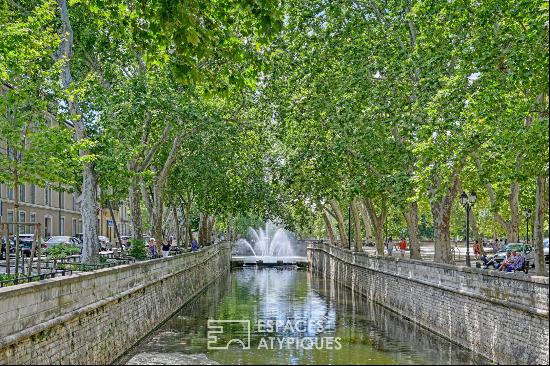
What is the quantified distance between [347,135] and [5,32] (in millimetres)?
16322

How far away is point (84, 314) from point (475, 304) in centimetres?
1108

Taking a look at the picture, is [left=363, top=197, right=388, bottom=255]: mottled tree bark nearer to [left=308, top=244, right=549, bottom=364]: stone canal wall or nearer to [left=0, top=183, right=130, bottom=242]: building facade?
[left=308, top=244, right=549, bottom=364]: stone canal wall

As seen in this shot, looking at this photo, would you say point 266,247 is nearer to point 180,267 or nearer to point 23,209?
point 23,209

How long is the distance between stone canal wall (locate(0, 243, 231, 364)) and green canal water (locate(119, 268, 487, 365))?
86 cm

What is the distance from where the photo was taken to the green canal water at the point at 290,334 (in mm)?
19172

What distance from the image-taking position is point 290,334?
993 inches

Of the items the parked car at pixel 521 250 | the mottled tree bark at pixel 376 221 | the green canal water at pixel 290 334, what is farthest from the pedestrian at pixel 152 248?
the parked car at pixel 521 250

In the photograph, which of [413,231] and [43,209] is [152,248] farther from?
[43,209]

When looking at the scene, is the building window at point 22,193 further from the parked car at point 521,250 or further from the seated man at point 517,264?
the seated man at point 517,264

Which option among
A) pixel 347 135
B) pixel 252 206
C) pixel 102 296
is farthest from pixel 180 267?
pixel 252 206

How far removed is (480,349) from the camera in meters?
20.1

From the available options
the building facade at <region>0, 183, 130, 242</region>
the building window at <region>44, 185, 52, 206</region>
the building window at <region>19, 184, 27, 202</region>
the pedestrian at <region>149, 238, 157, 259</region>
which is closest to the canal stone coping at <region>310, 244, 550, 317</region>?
the pedestrian at <region>149, 238, 157, 259</region>

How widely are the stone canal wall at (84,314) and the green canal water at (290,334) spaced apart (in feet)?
2.81

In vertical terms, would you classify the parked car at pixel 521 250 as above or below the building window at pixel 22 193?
below
